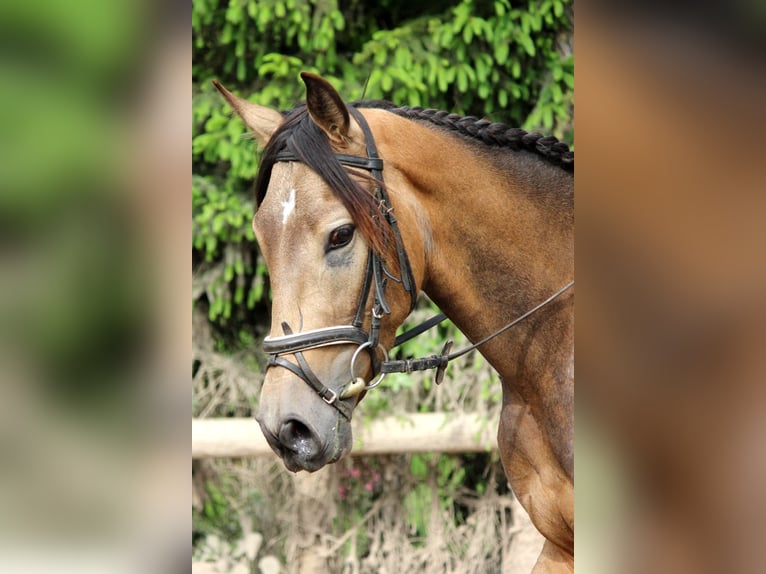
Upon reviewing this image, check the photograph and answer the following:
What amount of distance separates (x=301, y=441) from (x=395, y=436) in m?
2.46

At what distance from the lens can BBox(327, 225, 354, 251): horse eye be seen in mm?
2178

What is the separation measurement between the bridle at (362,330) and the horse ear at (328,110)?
0.24 ft

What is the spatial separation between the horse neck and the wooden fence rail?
2151mm

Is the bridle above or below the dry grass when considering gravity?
above

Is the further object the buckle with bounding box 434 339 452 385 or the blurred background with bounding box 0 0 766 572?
the buckle with bounding box 434 339 452 385

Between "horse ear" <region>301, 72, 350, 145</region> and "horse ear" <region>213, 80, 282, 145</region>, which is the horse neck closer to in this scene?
"horse ear" <region>301, 72, 350, 145</region>

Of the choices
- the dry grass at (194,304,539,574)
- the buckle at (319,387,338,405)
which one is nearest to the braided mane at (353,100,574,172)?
the buckle at (319,387,338,405)
